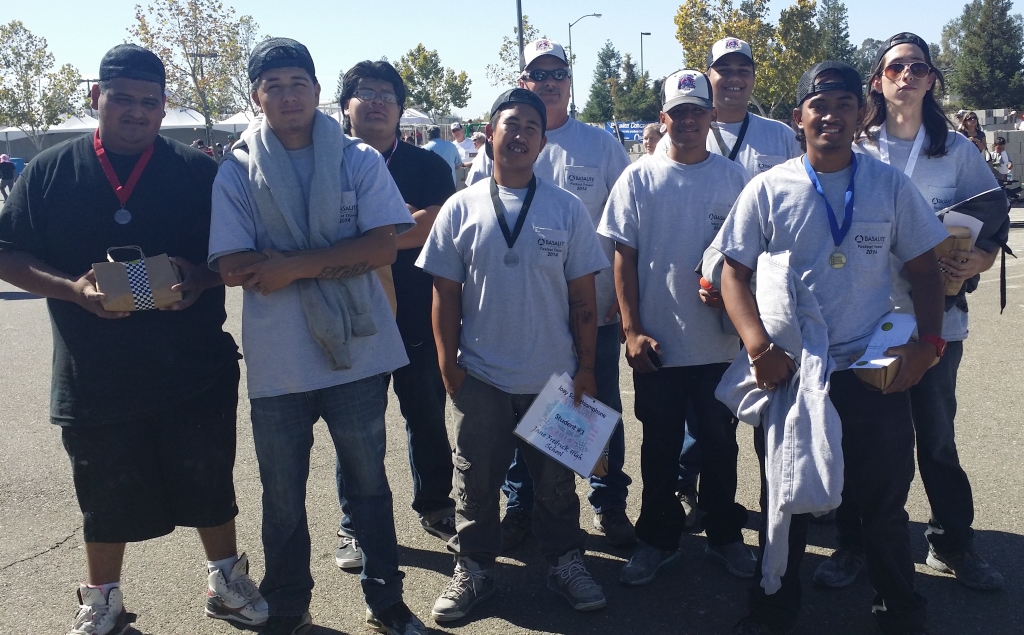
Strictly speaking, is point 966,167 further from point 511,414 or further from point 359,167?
point 359,167

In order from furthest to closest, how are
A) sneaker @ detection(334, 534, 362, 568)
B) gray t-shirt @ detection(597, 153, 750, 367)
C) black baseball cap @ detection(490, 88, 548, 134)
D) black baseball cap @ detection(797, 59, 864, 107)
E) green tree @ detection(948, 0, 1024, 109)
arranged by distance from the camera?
1. green tree @ detection(948, 0, 1024, 109)
2. sneaker @ detection(334, 534, 362, 568)
3. gray t-shirt @ detection(597, 153, 750, 367)
4. black baseball cap @ detection(490, 88, 548, 134)
5. black baseball cap @ detection(797, 59, 864, 107)

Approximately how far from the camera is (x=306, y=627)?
3.38 metres

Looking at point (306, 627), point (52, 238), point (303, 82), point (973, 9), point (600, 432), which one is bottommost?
point (306, 627)

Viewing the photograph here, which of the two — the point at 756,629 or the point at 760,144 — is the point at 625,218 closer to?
the point at 760,144

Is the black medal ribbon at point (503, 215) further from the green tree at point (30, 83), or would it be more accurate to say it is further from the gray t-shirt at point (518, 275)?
the green tree at point (30, 83)

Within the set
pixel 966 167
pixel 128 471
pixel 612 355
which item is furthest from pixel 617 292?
pixel 128 471

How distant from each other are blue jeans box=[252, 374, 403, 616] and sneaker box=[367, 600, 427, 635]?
0.10ft

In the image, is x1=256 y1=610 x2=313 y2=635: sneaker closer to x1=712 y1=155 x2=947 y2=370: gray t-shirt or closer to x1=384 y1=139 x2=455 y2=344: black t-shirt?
x1=384 y1=139 x2=455 y2=344: black t-shirt

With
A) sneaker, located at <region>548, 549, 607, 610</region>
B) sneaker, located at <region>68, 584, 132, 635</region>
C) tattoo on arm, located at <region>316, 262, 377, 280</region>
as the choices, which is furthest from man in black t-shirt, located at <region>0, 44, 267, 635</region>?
sneaker, located at <region>548, 549, 607, 610</region>

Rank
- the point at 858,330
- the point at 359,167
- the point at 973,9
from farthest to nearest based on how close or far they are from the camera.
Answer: the point at 973,9, the point at 359,167, the point at 858,330

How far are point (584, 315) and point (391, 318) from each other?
0.80m

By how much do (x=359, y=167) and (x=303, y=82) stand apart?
0.38m

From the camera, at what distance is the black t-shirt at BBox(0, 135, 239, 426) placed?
321cm

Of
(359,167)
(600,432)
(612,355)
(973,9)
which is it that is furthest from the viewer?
(973,9)
